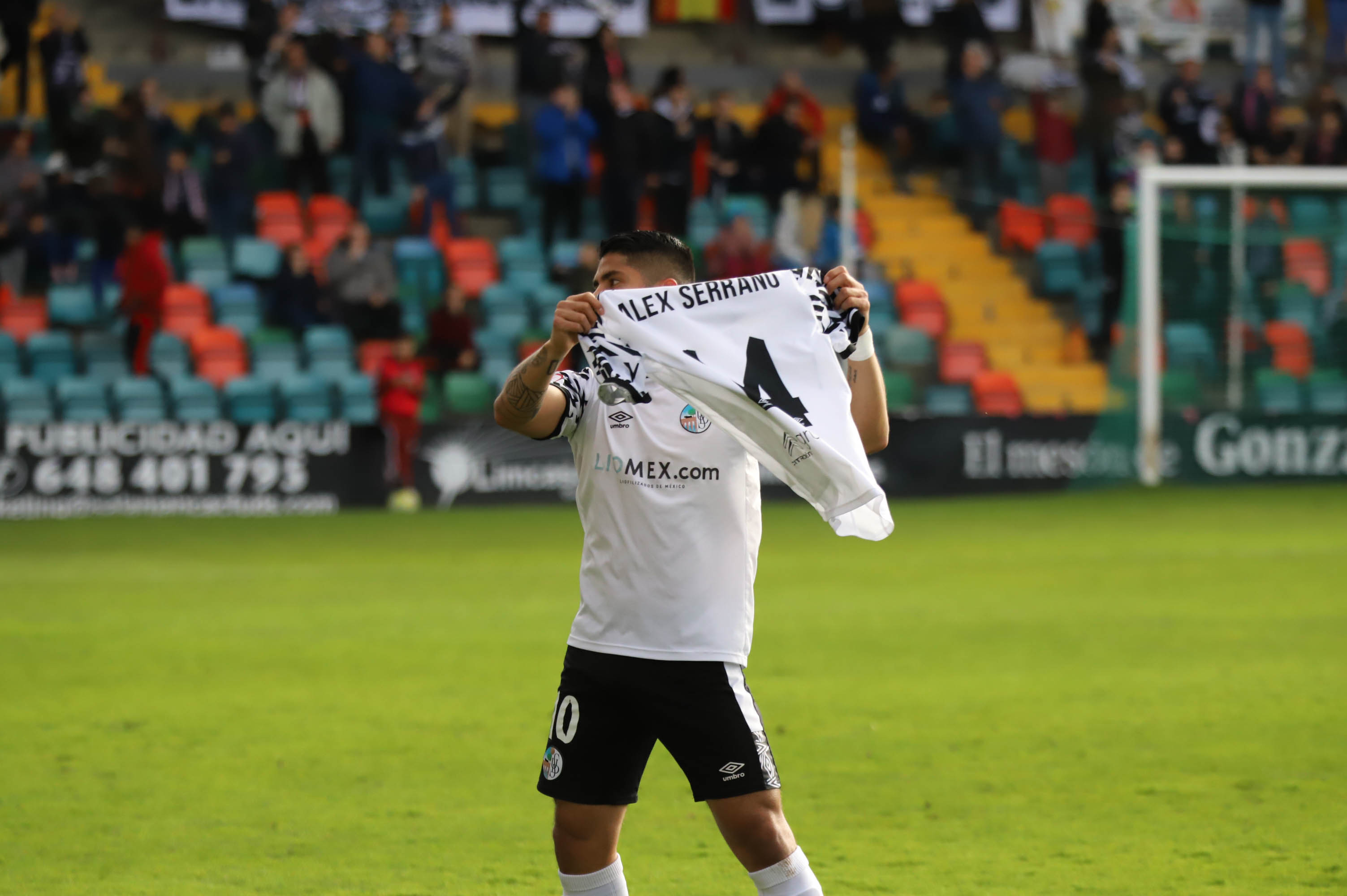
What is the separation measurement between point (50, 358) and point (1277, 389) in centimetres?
1319

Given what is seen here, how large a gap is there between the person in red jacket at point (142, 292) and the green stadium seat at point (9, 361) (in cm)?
115

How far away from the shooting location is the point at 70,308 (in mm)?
18781

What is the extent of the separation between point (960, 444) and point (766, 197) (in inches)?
160

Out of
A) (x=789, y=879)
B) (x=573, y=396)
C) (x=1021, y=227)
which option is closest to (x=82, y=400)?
(x=1021, y=227)

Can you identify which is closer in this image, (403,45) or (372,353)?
(372,353)

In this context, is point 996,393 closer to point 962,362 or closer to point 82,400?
point 962,362

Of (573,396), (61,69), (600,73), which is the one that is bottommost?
(573,396)

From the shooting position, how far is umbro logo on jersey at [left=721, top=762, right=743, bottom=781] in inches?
144

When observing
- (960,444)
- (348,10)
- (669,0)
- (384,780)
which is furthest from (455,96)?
(384,780)

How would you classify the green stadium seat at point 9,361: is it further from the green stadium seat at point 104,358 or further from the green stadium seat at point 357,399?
the green stadium seat at point 357,399

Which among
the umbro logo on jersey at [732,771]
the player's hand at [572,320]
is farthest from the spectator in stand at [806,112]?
the umbro logo on jersey at [732,771]

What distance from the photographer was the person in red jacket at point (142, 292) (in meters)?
18.0

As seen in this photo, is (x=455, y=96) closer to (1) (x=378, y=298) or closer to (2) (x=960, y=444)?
(1) (x=378, y=298)

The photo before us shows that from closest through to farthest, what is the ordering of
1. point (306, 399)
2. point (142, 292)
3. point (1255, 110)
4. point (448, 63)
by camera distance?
point (142, 292), point (306, 399), point (448, 63), point (1255, 110)
